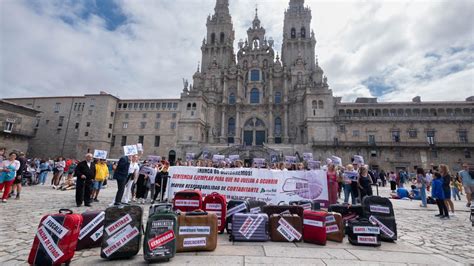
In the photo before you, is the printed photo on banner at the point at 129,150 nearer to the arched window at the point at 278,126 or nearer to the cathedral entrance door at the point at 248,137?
the cathedral entrance door at the point at 248,137

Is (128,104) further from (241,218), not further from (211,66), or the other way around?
(241,218)

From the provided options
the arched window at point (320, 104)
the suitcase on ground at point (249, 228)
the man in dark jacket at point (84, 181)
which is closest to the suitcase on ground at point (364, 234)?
the suitcase on ground at point (249, 228)

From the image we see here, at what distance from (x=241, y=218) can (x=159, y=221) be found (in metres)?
1.92

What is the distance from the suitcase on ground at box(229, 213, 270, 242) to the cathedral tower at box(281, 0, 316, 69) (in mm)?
46575

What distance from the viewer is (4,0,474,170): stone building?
3522cm

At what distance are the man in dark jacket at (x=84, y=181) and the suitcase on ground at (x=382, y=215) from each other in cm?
964

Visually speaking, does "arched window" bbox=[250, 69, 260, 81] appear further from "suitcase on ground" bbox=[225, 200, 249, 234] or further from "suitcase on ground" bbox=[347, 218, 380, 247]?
"suitcase on ground" bbox=[347, 218, 380, 247]

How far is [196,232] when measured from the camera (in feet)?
13.8

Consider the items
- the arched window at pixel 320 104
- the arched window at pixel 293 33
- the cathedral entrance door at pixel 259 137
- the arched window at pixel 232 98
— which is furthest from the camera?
the arched window at pixel 293 33

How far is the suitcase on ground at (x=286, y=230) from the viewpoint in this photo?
4977 mm

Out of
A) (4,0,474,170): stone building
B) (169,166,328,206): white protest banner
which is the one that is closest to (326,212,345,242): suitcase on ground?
(169,166,328,206): white protest banner

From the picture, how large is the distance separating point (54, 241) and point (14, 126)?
4334 cm

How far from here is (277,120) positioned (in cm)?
4531

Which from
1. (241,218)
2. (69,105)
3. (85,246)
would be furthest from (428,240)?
(69,105)
